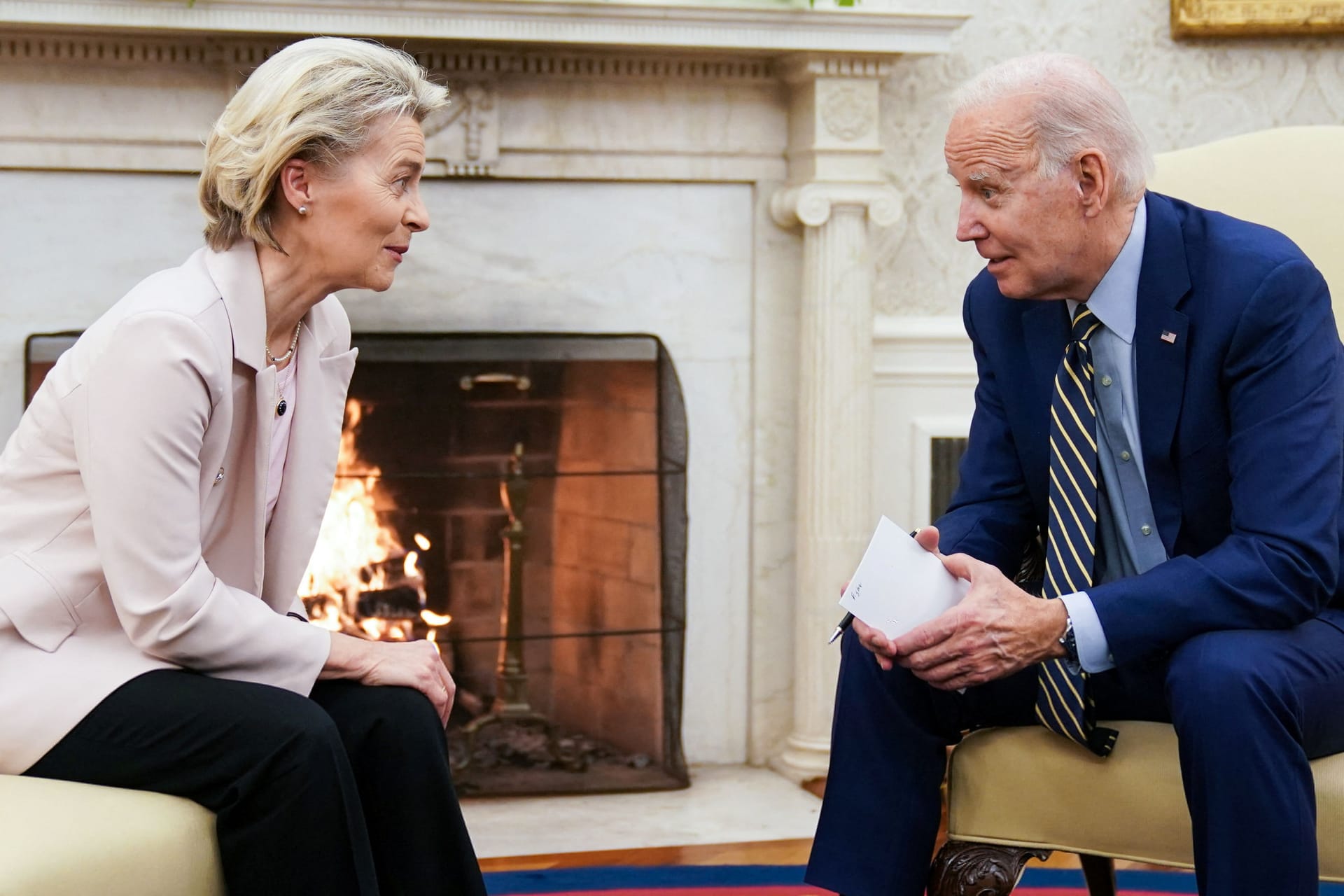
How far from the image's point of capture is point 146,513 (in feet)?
4.50

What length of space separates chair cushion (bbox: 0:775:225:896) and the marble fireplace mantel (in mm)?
1684

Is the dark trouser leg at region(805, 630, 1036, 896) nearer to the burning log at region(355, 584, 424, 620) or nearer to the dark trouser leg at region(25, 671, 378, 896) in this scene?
the dark trouser leg at region(25, 671, 378, 896)

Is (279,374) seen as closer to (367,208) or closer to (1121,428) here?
(367,208)

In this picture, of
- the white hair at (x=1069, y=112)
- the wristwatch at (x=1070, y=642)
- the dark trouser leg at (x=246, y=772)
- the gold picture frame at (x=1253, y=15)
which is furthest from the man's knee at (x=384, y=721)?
the gold picture frame at (x=1253, y=15)

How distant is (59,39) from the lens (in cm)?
268

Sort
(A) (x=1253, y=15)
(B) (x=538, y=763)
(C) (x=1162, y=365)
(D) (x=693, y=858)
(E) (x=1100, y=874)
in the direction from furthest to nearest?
(A) (x=1253, y=15), (B) (x=538, y=763), (D) (x=693, y=858), (E) (x=1100, y=874), (C) (x=1162, y=365)

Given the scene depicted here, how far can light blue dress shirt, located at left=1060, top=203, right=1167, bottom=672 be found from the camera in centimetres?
162

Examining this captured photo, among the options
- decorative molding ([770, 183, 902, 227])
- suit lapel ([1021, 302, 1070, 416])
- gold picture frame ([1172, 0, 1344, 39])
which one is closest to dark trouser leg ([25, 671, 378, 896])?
suit lapel ([1021, 302, 1070, 416])

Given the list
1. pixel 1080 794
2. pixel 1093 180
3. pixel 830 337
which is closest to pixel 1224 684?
pixel 1080 794

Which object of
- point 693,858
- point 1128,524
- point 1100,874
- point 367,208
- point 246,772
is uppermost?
point 367,208

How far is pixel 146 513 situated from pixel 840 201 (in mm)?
1818

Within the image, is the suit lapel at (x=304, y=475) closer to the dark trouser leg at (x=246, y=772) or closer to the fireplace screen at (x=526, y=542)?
the dark trouser leg at (x=246, y=772)

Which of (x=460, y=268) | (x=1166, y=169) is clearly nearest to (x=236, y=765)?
(x=1166, y=169)

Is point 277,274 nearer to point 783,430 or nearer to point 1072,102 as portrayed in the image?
point 1072,102
